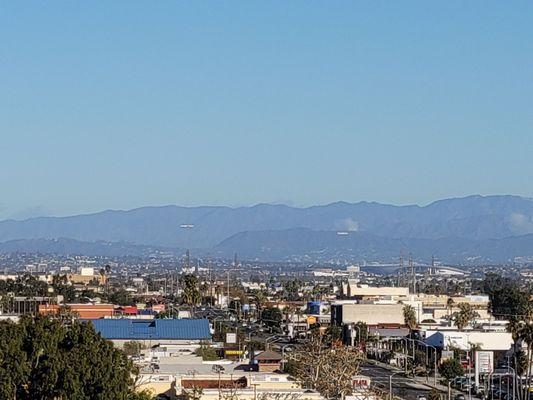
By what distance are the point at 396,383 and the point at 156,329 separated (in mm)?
17469

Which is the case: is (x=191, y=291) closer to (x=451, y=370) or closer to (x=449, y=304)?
(x=449, y=304)

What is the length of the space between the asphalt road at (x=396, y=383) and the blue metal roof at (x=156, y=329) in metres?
10.5

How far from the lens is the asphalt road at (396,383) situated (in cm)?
7084

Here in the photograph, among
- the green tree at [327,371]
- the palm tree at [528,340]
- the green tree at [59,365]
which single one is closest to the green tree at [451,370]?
the palm tree at [528,340]

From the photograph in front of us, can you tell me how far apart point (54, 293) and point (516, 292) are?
47.8 meters

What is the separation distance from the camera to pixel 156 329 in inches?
3487

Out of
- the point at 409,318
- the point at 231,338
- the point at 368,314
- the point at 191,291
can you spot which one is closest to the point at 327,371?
the point at 231,338

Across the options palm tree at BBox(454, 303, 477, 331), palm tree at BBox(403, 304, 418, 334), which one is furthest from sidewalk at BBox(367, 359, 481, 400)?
palm tree at BBox(403, 304, 418, 334)

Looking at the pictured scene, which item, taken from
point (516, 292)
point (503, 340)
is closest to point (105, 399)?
point (503, 340)

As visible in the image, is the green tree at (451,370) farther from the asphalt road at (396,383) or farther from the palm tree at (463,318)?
the palm tree at (463,318)

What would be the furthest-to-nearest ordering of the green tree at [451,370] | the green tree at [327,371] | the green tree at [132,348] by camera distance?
the green tree at [451,370]
the green tree at [132,348]
the green tree at [327,371]

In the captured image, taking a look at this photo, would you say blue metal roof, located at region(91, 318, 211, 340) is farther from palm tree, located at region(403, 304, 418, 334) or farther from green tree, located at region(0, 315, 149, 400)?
green tree, located at region(0, 315, 149, 400)

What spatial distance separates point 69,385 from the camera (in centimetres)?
4362

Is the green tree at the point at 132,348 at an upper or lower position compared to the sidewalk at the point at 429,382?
upper
